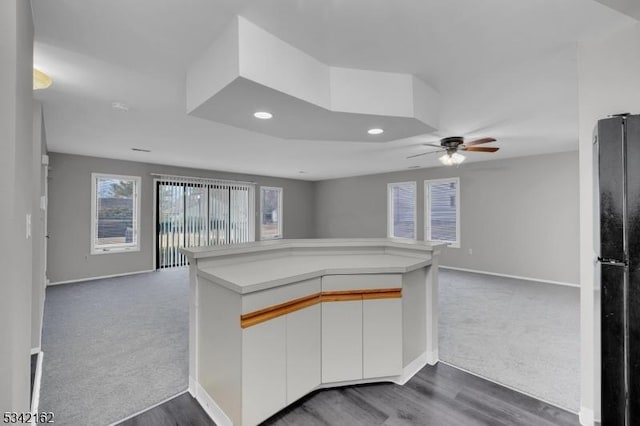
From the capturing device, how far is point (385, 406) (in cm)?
194

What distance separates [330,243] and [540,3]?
2.16 m

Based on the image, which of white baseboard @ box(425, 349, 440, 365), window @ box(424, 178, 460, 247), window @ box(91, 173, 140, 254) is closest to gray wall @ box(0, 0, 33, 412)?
white baseboard @ box(425, 349, 440, 365)

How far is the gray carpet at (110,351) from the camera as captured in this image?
1.99 meters

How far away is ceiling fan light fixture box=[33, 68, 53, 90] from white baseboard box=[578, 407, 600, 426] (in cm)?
450

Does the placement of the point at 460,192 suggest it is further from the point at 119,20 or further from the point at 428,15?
the point at 119,20

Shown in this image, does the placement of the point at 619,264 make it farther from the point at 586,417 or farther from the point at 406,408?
the point at 406,408

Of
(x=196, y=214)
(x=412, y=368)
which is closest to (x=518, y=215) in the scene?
(x=412, y=368)

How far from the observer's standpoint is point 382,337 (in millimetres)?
2141

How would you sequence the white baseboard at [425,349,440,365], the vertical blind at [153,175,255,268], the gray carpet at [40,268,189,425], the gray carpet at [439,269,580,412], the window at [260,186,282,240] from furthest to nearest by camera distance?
the window at [260,186,282,240], the vertical blind at [153,175,255,268], the white baseboard at [425,349,440,365], the gray carpet at [439,269,580,412], the gray carpet at [40,268,189,425]

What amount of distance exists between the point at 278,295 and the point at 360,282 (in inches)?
25.4

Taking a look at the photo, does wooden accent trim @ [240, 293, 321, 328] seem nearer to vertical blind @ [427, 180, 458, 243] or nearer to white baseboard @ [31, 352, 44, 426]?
white baseboard @ [31, 352, 44, 426]

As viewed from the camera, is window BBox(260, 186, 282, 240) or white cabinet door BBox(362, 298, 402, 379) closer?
white cabinet door BBox(362, 298, 402, 379)

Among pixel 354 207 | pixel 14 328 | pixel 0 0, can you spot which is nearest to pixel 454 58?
pixel 0 0

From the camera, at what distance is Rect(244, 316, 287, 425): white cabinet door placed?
1.63 meters
